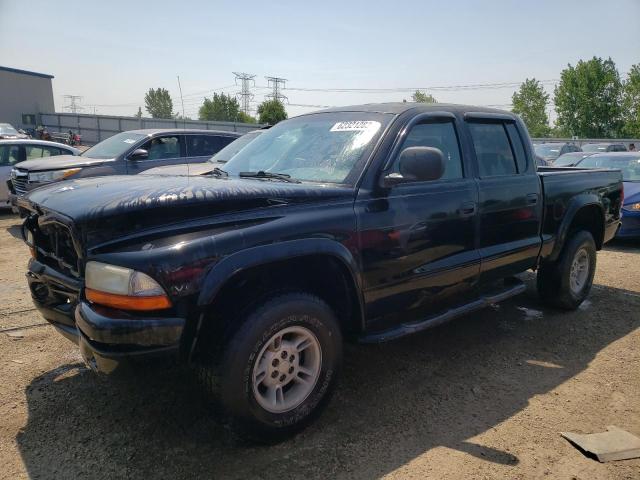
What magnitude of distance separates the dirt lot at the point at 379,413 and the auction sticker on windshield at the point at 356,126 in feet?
5.76

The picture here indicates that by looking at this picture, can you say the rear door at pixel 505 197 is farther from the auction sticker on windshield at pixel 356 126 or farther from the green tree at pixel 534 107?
the green tree at pixel 534 107

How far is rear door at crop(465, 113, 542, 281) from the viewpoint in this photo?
3.85m

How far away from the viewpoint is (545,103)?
62.4 m

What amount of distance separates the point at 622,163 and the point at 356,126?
8.24 m

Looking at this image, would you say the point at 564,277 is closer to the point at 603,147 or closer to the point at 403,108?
the point at 403,108

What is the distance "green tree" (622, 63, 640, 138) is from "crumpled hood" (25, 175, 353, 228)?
59040 mm

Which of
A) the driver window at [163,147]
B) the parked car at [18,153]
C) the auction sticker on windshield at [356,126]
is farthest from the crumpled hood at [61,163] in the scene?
the auction sticker on windshield at [356,126]

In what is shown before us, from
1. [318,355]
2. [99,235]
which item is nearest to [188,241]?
[99,235]

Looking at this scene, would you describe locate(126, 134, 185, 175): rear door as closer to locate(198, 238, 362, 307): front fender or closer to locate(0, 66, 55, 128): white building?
locate(198, 238, 362, 307): front fender

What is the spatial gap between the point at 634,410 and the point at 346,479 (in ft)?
6.59

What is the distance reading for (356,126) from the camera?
11.2ft

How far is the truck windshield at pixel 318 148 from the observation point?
127 inches

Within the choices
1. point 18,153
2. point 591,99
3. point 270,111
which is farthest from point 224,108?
point 18,153

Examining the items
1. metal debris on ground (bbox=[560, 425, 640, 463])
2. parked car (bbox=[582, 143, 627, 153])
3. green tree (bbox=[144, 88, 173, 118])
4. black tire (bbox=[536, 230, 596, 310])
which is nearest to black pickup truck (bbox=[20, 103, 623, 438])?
black tire (bbox=[536, 230, 596, 310])
